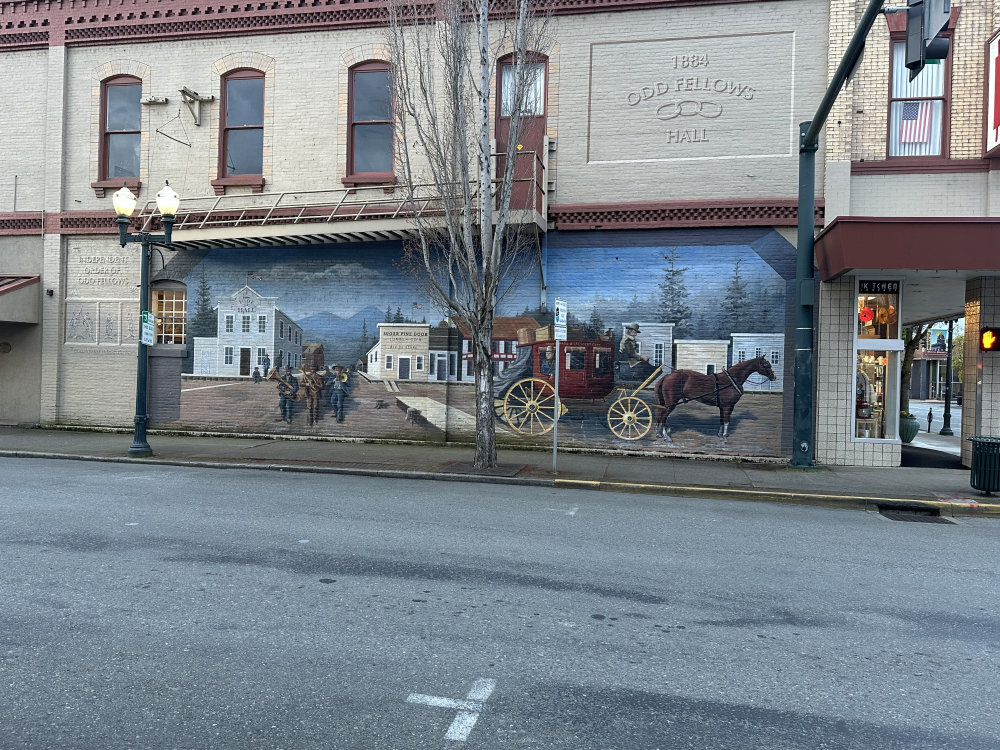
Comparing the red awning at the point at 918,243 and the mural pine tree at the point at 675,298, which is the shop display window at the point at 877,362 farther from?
the mural pine tree at the point at 675,298

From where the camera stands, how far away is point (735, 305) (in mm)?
14242

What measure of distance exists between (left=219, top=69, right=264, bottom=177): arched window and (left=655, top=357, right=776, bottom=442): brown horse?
10.2 meters

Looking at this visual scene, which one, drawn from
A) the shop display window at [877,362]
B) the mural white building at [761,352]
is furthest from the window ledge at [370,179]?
the shop display window at [877,362]

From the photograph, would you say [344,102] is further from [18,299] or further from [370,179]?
[18,299]

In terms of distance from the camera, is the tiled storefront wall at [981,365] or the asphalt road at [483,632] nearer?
the asphalt road at [483,632]

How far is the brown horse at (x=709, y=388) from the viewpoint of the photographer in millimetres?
14211

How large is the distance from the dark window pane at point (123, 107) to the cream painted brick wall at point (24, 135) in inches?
68.3

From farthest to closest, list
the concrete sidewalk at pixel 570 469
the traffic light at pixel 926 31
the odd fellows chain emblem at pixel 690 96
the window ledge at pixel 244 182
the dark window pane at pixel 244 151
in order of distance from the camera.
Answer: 1. the dark window pane at pixel 244 151
2. the window ledge at pixel 244 182
3. the odd fellows chain emblem at pixel 690 96
4. the concrete sidewalk at pixel 570 469
5. the traffic light at pixel 926 31

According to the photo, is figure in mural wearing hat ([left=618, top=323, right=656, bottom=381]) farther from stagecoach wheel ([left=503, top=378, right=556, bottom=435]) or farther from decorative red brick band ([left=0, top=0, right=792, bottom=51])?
decorative red brick band ([left=0, top=0, right=792, bottom=51])

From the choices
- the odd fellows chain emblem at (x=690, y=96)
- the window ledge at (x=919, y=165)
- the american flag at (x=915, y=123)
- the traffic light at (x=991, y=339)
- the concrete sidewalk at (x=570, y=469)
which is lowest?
the concrete sidewalk at (x=570, y=469)

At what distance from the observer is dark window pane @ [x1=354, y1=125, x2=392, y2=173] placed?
51.9 feet

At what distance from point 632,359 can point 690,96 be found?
5.35 m

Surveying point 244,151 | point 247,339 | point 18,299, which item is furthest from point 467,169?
point 18,299

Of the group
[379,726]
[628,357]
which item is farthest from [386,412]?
[379,726]
